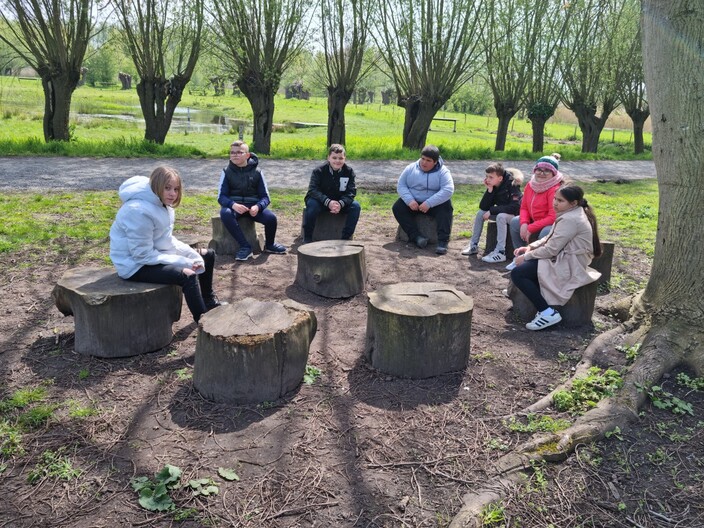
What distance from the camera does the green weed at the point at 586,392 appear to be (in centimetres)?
380

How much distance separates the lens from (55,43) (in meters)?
15.8

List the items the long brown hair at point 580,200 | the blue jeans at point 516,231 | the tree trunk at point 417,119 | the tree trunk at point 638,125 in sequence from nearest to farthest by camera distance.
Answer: the long brown hair at point 580,200 → the blue jeans at point 516,231 → the tree trunk at point 417,119 → the tree trunk at point 638,125

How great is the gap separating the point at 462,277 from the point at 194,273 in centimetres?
328

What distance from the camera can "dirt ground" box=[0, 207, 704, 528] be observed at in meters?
2.94

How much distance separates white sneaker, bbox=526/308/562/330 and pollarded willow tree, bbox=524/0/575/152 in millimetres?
19575

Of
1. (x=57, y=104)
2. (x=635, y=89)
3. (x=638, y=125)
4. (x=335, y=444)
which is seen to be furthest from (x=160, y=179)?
(x=638, y=125)

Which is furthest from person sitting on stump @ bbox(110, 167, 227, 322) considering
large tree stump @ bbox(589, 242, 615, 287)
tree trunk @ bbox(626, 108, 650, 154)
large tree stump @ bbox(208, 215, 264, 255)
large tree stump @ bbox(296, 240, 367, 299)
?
tree trunk @ bbox(626, 108, 650, 154)

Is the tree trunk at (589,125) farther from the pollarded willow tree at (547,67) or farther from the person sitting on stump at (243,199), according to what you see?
the person sitting on stump at (243,199)

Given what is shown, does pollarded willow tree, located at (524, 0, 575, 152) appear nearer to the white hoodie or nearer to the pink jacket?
the pink jacket

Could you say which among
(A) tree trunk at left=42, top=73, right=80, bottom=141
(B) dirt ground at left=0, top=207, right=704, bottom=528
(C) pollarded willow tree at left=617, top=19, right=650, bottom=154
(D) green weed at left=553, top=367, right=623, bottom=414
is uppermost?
(C) pollarded willow tree at left=617, top=19, right=650, bottom=154

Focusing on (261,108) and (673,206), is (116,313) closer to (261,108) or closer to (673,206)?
(673,206)

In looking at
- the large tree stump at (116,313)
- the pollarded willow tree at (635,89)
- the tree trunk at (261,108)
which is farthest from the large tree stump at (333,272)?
the pollarded willow tree at (635,89)

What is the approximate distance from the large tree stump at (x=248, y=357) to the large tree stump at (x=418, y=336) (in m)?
0.62

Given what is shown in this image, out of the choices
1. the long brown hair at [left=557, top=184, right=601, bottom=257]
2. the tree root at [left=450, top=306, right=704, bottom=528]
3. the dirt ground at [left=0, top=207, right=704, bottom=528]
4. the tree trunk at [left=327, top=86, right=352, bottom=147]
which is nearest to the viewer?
the dirt ground at [left=0, top=207, right=704, bottom=528]
